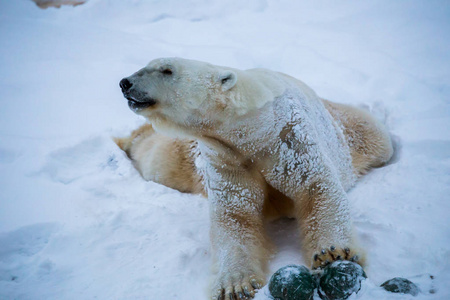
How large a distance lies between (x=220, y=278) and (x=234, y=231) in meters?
A: 0.36

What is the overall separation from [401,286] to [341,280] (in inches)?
10.7

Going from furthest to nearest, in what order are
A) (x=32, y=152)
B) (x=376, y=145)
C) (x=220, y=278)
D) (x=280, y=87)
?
(x=32, y=152) < (x=376, y=145) < (x=280, y=87) < (x=220, y=278)

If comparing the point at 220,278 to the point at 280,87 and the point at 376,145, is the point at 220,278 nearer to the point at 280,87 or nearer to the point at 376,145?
the point at 280,87

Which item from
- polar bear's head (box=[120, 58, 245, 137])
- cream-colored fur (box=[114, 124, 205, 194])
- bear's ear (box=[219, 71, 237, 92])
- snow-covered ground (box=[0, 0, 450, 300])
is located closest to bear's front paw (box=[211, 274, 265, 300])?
snow-covered ground (box=[0, 0, 450, 300])

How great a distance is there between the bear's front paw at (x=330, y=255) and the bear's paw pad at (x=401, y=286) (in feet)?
0.92

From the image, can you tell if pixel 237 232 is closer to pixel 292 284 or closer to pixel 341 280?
pixel 292 284

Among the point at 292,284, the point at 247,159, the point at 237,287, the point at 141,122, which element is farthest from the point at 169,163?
the point at 292,284

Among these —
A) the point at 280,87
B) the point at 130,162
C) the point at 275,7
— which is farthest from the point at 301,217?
the point at 275,7

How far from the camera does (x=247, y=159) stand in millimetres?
2383

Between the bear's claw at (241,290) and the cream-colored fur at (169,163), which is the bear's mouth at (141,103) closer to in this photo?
the bear's claw at (241,290)

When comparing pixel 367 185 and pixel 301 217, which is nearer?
pixel 301 217

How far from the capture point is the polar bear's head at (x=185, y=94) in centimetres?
218

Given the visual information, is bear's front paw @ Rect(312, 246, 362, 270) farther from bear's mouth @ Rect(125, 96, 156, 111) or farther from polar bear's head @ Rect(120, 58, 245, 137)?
bear's mouth @ Rect(125, 96, 156, 111)

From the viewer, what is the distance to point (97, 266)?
7.81 ft
